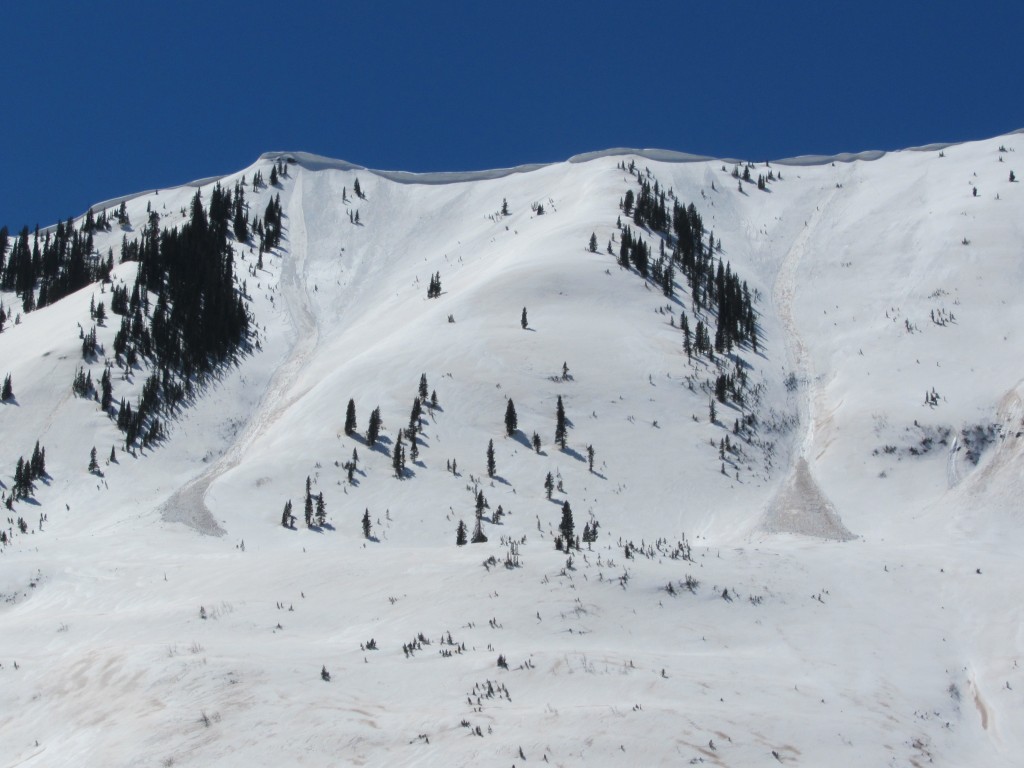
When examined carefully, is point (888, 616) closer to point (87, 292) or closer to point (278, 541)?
point (278, 541)

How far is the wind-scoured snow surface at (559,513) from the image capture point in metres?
13.9

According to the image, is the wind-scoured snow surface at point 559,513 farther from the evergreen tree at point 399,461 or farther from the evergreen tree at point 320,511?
the evergreen tree at point 399,461

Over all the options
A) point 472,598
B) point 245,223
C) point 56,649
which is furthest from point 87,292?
point 472,598

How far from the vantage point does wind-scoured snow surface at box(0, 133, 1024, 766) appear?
→ 45.4 ft

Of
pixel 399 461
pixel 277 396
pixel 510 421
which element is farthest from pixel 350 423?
pixel 277 396

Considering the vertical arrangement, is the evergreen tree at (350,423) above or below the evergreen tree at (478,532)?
above

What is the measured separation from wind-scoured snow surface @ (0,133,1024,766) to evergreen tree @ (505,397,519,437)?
301mm

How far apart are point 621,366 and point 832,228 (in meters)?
33.0

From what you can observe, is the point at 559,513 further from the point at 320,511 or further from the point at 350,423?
the point at 350,423

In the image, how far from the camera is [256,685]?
14.5 meters

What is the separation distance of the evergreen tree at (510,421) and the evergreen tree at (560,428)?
5.87ft

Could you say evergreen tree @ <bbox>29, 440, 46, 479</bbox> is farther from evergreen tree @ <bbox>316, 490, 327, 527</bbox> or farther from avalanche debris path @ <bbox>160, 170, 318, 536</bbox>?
evergreen tree @ <bbox>316, 490, 327, 527</bbox>

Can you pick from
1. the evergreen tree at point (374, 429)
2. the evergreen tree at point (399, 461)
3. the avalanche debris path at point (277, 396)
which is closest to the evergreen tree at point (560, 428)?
the evergreen tree at point (399, 461)

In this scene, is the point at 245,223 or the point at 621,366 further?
the point at 245,223
